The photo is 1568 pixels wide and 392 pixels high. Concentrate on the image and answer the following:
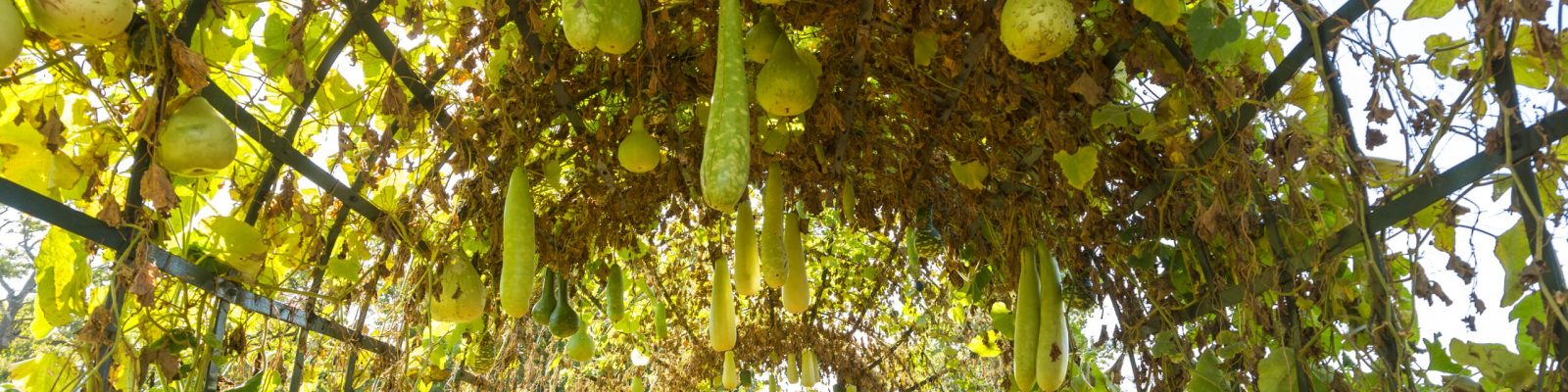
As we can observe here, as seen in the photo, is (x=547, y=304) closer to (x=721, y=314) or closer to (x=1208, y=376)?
(x=721, y=314)

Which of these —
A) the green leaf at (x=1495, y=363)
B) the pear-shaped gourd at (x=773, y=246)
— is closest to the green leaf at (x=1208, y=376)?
the green leaf at (x=1495, y=363)

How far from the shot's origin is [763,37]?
1.65 m

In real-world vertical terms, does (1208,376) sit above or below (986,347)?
below

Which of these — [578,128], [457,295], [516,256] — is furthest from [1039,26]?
[457,295]

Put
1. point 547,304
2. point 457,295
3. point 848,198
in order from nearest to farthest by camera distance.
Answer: point 457,295 < point 848,198 < point 547,304

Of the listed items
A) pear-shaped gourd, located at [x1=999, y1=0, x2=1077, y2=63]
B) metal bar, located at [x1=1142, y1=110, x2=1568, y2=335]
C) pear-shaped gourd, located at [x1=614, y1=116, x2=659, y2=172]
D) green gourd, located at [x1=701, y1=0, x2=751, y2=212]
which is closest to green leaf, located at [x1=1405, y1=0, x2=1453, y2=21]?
metal bar, located at [x1=1142, y1=110, x2=1568, y2=335]

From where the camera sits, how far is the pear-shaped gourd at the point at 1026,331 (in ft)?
6.36

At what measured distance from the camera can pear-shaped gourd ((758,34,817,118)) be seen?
151 centimetres

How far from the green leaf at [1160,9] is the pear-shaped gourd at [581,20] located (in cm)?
88

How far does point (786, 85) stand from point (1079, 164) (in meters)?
0.72

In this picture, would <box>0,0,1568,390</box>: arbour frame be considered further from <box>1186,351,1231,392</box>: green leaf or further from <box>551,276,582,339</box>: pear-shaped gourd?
<box>551,276,582,339</box>: pear-shaped gourd

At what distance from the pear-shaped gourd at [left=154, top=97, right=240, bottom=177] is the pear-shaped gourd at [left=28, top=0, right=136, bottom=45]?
213 millimetres

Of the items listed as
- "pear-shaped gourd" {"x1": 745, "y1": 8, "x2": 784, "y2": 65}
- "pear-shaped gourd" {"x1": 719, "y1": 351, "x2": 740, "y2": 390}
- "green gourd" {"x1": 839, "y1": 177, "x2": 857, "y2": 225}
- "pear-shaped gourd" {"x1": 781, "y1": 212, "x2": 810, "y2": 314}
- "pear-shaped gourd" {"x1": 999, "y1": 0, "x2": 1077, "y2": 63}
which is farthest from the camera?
"pear-shaped gourd" {"x1": 719, "y1": 351, "x2": 740, "y2": 390}

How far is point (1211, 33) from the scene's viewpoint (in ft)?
4.98
